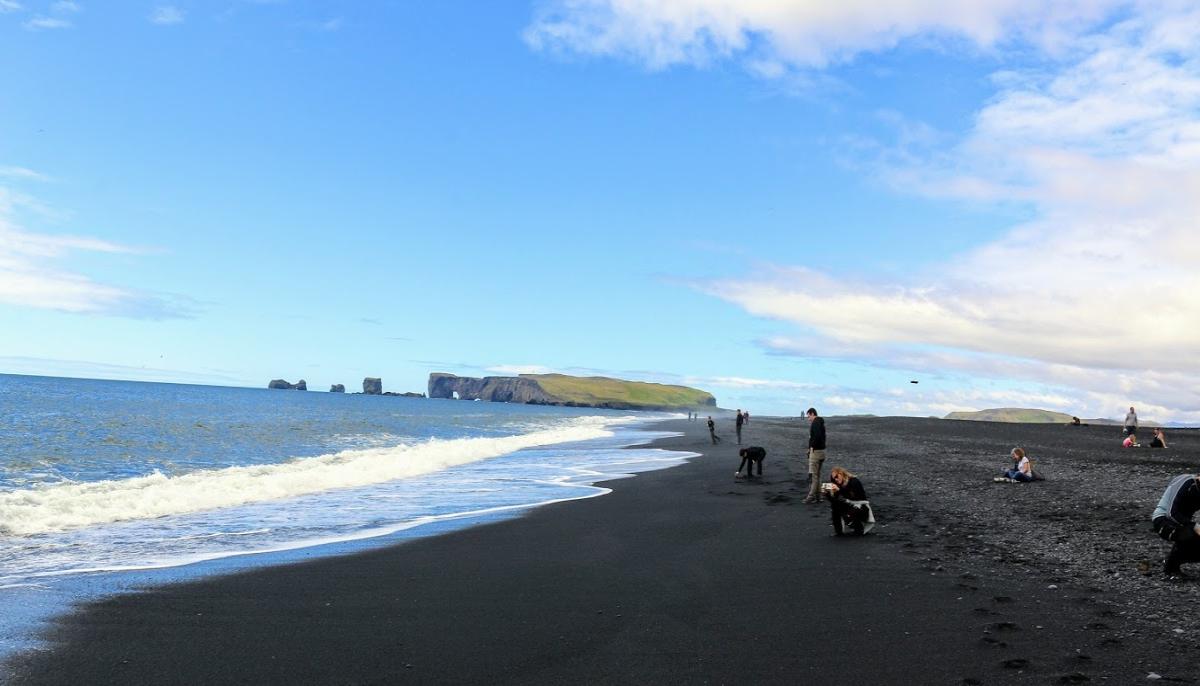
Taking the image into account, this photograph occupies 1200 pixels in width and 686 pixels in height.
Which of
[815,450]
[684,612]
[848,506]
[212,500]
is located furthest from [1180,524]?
[212,500]

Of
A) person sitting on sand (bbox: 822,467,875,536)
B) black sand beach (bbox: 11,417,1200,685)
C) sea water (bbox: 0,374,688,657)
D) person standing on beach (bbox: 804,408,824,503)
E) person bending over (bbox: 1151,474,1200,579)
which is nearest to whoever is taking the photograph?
black sand beach (bbox: 11,417,1200,685)

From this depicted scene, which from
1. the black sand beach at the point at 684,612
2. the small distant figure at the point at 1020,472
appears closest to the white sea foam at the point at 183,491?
the black sand beach at the point at 684,612

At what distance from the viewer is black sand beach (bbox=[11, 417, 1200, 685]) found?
656 cm

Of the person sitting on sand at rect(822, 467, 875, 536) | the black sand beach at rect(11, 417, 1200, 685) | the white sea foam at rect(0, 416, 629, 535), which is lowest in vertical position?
the white sea foam at rect(0, 416, 629, 535)

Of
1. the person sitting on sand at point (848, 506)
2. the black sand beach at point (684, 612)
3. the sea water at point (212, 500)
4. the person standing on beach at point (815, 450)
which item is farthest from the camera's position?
the person standing on beach at point (815, 450)

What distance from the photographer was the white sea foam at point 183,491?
15.3 metres

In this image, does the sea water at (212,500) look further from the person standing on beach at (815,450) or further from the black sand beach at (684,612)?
the person standing on beach at (815,450)

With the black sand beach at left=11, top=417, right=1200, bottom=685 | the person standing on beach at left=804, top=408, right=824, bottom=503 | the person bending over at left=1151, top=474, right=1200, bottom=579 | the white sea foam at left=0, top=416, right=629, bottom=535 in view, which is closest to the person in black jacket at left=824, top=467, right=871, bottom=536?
the black sand beach at left=11, top=417, right=1200, bottom=685

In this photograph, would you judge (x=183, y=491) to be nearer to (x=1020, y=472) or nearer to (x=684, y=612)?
(x=684, y=612)

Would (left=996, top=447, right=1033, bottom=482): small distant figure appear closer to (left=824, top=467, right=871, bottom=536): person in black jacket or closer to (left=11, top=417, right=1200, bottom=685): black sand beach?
(left=11, top=417, right=1200, bottom=685): black sand beach

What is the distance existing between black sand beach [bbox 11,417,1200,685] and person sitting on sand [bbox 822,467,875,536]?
0.34 metres

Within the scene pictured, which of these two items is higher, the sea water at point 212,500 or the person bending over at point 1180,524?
the person bending over at point 1180,524

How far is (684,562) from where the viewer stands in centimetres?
1147

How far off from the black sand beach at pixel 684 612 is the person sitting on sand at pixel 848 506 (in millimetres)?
335
